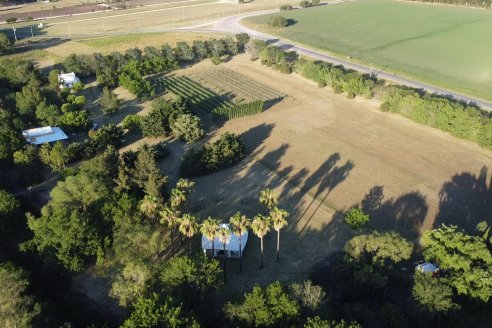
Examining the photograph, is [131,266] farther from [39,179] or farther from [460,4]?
[460,4]

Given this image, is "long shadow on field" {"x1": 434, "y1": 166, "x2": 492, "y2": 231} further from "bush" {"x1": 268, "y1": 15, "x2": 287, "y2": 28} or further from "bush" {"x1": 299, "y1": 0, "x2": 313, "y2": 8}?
"bush" {"x1": 299, "y1": 0, "x2": 313, "y2": 8}

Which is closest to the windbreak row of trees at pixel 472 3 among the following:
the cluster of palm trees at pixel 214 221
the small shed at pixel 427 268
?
the small shed at pixel 427 268

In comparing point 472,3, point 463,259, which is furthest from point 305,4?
point 463,259

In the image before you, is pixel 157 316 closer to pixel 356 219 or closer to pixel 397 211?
pixel 356 219

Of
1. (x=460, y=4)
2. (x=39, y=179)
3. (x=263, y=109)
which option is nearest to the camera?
(x=39, y=179)

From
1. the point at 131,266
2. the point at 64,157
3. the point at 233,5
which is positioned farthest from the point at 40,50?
the point at 131,266

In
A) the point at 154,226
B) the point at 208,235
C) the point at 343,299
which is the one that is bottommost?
the point at 343,299
